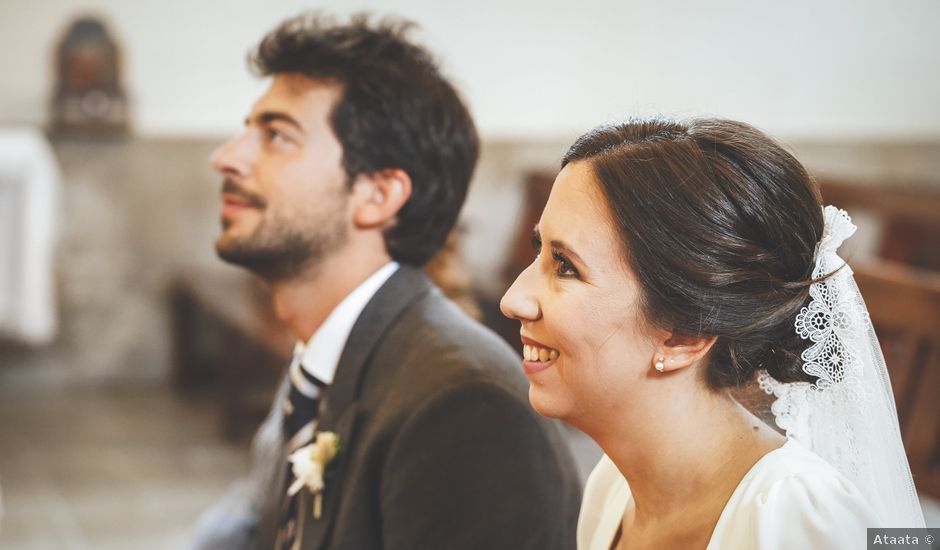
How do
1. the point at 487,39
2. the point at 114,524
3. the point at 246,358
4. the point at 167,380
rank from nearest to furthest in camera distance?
the point at 114,524, the point at 246,358, the point at 167,380, the point at 487,39

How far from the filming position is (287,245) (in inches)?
85.1

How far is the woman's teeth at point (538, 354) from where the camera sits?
134 cm

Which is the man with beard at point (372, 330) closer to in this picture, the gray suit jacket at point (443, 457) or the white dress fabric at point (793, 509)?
the gray suit jacket at point (443, 457)

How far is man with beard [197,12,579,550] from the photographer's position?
5.74 ft

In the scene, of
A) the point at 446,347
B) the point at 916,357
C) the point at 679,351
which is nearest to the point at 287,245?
the point at 446,347

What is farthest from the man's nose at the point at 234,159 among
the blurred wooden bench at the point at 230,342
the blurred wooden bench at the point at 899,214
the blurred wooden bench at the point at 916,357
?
the blurred wooden bench at the point at 899,214

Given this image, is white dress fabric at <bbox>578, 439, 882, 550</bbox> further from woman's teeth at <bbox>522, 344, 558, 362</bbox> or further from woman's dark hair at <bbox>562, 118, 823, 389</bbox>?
woman's teeth at <bbox>522, 344, 558, 362</bbox>

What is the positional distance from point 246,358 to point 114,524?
111 cm

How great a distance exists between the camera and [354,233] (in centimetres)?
221

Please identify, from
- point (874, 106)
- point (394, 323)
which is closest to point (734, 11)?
point (874, 106)

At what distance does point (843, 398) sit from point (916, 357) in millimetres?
1592

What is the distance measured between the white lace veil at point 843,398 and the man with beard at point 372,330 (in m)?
0.55

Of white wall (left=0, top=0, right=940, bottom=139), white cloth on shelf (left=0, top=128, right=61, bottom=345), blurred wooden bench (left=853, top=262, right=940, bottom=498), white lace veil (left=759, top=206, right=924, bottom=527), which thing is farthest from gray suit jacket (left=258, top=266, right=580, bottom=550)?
white wall (left=0, top=0, right=940, bottom=139)

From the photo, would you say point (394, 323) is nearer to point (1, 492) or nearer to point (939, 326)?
point (939, 326)
